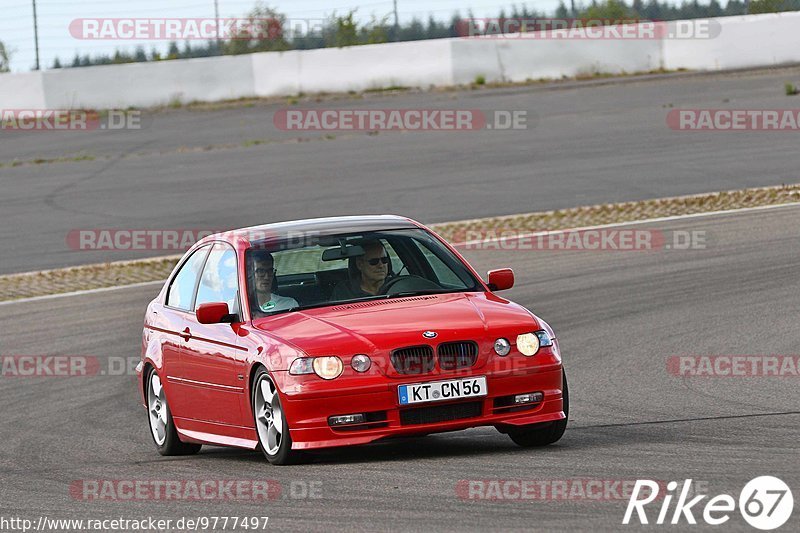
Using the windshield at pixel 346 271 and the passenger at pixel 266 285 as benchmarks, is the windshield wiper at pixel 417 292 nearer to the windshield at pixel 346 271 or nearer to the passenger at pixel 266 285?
the windshield at pixel 346 271

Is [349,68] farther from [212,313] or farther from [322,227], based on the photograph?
[212,313]

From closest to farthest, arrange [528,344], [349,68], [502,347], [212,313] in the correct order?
[502,347], [528,344], [212,313], [349,68]

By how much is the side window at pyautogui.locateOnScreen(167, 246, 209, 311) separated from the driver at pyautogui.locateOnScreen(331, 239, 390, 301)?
1.31 m

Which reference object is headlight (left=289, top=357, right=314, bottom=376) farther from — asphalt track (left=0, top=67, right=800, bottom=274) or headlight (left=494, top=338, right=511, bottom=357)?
asphalt track (left=0, top=67, right=800, bottom=274)

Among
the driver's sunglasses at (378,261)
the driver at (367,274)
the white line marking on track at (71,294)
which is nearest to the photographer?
the driver at (367,274)

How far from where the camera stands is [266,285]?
9461 millimetres

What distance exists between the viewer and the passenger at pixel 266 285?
366 inches

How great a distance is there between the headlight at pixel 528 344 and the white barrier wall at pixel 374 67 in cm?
3121

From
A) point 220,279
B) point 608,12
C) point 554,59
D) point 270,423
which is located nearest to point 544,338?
point 270,423

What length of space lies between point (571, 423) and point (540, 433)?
127cm

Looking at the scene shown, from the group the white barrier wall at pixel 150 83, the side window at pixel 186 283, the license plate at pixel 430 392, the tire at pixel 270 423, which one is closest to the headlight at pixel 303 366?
the tire at pixel 270 423

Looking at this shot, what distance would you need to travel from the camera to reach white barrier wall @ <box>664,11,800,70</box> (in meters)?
38.2

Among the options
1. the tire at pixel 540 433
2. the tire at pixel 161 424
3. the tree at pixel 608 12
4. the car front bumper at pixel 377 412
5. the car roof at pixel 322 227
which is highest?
the tree at pixel 608 12

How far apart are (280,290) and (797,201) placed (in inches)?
553
